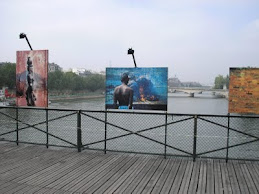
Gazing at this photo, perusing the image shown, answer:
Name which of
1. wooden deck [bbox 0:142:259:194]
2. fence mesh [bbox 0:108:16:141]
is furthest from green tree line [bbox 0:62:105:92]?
wooden deck [bbox 0:142:259:194]

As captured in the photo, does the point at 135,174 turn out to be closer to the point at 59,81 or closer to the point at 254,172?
the point at 254,172

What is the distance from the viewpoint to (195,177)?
5895 mm

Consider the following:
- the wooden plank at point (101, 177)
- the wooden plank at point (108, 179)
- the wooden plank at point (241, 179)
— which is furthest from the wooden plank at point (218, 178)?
the wooden plank at point (101, 177)

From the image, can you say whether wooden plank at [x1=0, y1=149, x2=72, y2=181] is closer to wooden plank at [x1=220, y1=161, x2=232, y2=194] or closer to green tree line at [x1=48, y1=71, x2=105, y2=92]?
wooden plank at [x1=220, y1=161, x2=232, y2=194]

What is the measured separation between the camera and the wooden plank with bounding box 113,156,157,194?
5.21 meters

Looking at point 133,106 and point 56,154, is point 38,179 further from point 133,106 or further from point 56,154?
point 133,106

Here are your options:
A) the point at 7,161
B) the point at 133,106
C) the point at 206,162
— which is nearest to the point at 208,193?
the point at 206,162

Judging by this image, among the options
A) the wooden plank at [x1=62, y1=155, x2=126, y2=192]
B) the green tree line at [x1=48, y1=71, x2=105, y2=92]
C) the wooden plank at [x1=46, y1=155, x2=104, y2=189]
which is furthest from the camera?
the green tree line at [x1=48, y1=71, x2=105, y2=92]

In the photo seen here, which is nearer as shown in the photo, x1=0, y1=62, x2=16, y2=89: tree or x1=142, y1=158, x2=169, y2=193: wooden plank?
x1=142, y1=158, x2=169, y2=193: wooden plank

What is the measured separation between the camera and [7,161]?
276 inches

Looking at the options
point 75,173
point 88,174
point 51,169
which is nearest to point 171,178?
point 88,174

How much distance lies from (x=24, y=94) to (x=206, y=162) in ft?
21.4

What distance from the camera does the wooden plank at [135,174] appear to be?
521cm

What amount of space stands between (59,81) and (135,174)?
9700 centimetres
